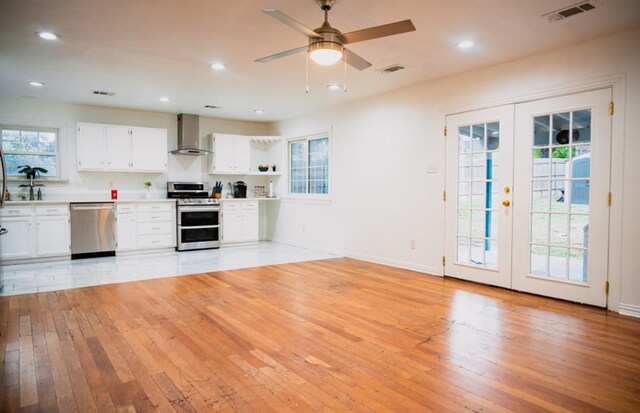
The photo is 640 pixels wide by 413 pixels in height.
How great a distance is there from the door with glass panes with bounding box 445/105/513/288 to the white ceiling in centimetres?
75

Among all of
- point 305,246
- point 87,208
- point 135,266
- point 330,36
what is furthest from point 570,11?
point 87,208

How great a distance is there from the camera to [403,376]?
2.36 m

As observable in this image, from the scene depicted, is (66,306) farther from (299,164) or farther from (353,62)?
(299,164)

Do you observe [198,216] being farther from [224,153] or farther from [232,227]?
[224,153]

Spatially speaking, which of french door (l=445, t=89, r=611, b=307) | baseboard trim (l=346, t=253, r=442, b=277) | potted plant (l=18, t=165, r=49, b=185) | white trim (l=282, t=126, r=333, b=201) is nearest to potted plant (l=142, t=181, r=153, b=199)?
potted plant (l=18, t=165, r=49, b=185)

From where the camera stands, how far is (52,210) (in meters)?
6.04

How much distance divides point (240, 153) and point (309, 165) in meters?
1.57

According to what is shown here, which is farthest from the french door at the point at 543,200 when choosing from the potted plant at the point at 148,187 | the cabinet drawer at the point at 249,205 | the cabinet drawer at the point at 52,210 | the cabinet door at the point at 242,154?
the cabinet drawer at the point at 52,210

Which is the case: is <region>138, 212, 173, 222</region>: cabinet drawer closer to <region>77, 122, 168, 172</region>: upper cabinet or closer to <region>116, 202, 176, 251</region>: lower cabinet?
<region>116, 202, 176, 251</region>: lower cabinet

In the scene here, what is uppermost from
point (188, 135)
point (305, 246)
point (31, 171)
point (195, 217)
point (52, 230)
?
point (188, 135)

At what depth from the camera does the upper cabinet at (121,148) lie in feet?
21.6

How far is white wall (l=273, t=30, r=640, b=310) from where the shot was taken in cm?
355

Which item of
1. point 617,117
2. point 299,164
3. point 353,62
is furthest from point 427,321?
point 299,164

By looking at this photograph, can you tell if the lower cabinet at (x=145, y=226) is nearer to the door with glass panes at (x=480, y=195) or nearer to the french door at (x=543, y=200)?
the door with glass panes at (x=480, y=195)
